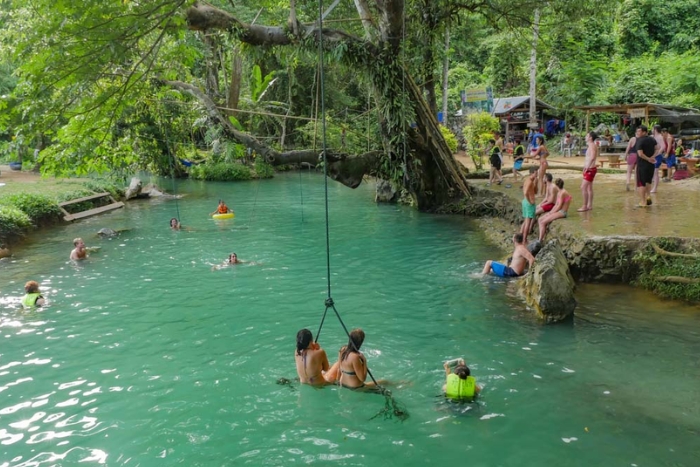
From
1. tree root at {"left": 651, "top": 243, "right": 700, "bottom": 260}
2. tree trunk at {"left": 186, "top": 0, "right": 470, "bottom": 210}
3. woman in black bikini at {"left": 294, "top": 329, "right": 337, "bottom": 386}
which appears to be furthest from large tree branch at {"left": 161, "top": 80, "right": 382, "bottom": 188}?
woman in black bikini at {"left": 294, "top": 329, "right": 337, "bottom": 386}

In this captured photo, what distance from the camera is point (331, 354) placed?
7.79 m

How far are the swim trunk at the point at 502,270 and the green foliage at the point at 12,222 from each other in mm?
12974

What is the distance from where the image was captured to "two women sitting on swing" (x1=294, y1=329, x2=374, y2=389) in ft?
20.6

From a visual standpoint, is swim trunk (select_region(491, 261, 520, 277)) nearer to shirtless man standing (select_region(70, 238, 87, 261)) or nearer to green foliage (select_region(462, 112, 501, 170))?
shirtless man standing (select_region(70, 238, 87, 261))

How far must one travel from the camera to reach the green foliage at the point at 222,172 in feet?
104

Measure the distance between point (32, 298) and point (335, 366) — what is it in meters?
6.46

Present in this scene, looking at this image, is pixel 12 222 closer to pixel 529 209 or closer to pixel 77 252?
pixel 77 252

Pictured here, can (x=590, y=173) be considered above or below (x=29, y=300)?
above

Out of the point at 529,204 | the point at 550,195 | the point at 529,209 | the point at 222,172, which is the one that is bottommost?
the point at 529,209

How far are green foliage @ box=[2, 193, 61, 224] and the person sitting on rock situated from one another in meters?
8.08

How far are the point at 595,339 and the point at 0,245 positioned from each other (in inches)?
561

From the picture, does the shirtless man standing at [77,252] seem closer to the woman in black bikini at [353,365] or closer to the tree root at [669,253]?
the woman in black bikini at [353,365]

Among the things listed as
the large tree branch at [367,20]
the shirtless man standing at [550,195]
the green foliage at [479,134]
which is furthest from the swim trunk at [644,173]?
the green foliage at [479,134]

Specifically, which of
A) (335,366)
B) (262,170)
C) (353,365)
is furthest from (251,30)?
(262,170)
